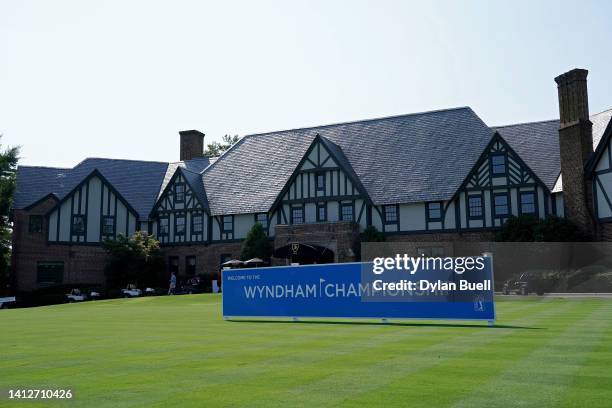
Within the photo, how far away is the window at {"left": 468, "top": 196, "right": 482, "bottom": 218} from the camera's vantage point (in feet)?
122

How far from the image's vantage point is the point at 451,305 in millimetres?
16719

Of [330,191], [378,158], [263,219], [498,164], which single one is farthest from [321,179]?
[498,164]

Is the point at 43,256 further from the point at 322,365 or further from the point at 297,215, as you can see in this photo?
the point at 322,365

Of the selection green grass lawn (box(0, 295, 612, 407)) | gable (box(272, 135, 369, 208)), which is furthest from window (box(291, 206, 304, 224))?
green grass lawn (box(0, 295, 612, 407))

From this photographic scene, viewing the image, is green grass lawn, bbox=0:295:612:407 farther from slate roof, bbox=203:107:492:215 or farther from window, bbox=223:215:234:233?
window, bbox=223:215:234:233

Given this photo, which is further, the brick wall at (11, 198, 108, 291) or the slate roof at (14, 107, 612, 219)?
the brick wall at (11, 198, 108, 291)

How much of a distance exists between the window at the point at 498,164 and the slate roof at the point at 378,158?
1.75 metres

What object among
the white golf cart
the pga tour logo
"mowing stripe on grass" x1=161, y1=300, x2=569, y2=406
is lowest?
the white golf cart

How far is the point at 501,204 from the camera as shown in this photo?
3688 centimetres

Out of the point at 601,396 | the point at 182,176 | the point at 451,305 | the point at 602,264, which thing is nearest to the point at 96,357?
the point at 601,396

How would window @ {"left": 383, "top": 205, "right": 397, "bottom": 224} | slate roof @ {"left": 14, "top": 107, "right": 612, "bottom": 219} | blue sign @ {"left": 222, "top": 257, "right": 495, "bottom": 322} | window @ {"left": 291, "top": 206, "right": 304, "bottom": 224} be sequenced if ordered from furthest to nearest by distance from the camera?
1. window @ {"left": 291, "top": 206, "right": 304, "bottom": 224}
2. window @ {"left": 383, "top": 205, "right": 397, "bottom": 224}
3. slate roof @ {"left": 14, "top": 107, "right": 612, "bottom": 219}
4. blue sign @ {"left": 222, "top": 257, "right": 495, "bottom": 322}

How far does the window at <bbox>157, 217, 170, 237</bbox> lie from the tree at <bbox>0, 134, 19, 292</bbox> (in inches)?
415

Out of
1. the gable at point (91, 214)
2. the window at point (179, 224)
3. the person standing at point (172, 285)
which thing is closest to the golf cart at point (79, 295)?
the gable at point (91, 214)

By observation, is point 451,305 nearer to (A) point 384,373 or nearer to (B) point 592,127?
(A) point 384,373
